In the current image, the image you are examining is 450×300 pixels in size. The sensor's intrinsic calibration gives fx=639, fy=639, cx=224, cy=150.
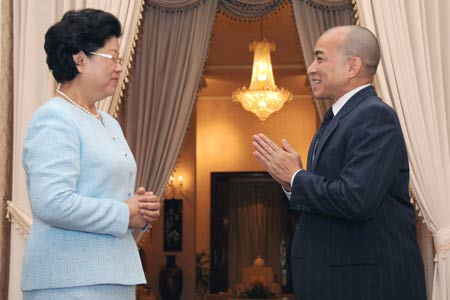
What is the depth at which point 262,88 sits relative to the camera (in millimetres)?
7379

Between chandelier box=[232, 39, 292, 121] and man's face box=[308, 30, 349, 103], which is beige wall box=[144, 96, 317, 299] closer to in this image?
chandelier box=[232, 39, 292, 121]

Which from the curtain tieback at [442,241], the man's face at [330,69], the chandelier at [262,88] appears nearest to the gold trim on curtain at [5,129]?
the man's face at [330,69]

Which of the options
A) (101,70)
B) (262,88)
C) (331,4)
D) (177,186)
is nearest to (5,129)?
(101,70)

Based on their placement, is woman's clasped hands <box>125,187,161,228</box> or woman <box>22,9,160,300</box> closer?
woman <box>22,9,160,300</box>

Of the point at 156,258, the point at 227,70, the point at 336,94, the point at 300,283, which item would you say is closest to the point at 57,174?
the point at 300,283

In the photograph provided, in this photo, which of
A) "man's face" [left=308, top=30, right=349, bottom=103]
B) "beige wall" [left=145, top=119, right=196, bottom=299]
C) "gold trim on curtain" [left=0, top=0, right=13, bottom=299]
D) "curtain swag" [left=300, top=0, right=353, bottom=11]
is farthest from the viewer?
"beige wall" [left=145, top=119, right=196, bottom=299]

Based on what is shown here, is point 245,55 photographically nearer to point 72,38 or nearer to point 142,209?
point 72,38

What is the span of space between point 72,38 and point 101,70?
134mm

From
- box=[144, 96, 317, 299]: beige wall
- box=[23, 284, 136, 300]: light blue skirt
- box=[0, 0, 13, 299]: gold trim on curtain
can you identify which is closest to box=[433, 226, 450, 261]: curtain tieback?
box=[23, 284, 136, 300]: light blue skirt

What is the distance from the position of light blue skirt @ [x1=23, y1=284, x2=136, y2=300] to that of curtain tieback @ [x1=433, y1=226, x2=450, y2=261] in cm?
221

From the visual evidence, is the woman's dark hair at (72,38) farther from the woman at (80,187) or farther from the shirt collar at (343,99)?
the shirt collar at (343,99)

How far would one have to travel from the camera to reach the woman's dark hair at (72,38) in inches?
79.1

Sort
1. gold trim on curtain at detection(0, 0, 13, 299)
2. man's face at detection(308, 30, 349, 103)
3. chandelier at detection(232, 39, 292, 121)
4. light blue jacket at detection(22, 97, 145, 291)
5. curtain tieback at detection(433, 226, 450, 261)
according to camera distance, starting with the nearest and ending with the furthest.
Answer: light blue jacket at detection(22, 97, 145, 291) → man's face at detection(308, 30, 349, 103) → curtain tieback at detection(433, 226, 450, 261) → gold trim on curtain at detection(0, 0, 13, 299) → chandelier at detection(232, 39, 292, 121)

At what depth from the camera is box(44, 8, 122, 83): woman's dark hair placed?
2.01 metres
